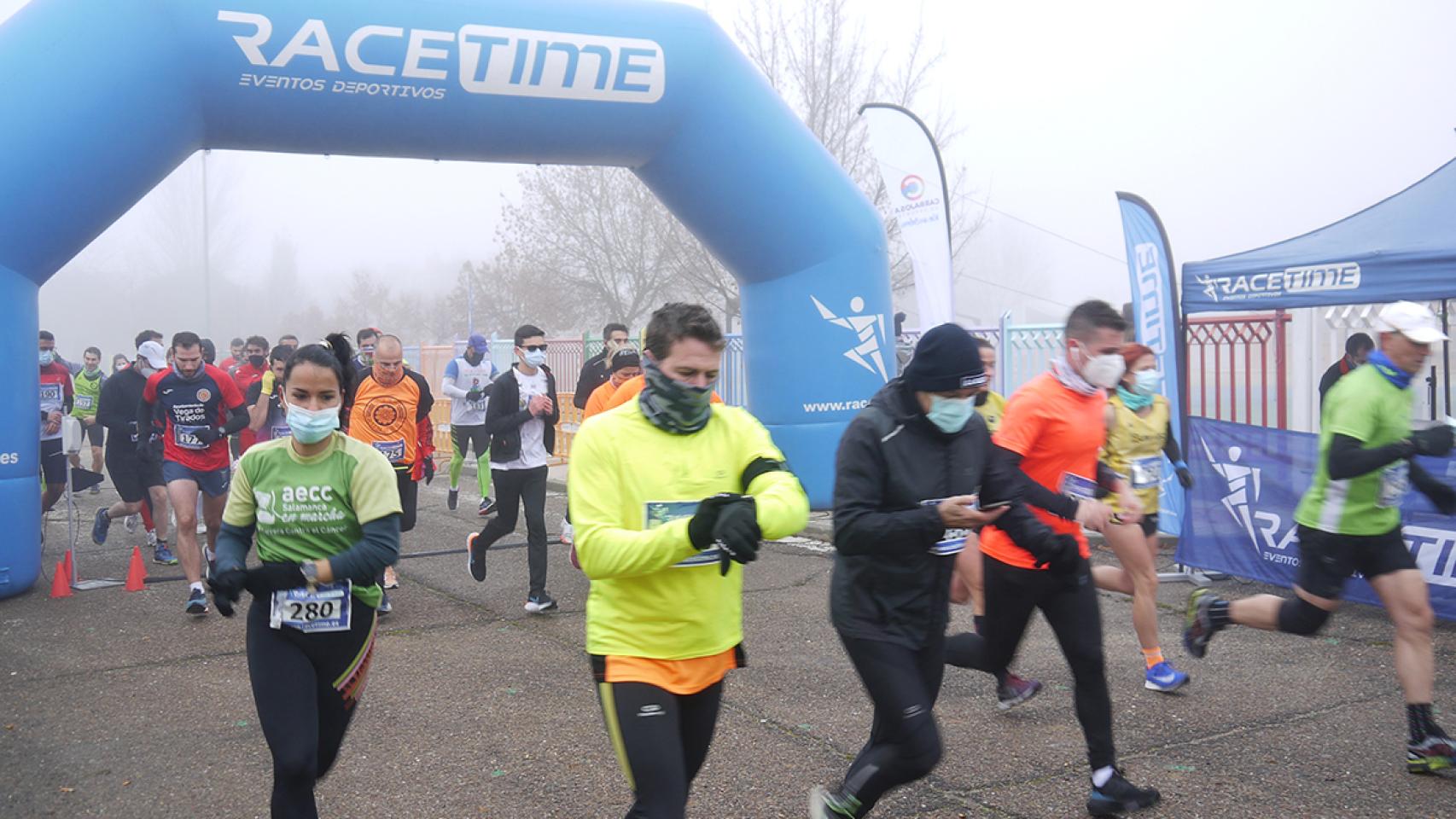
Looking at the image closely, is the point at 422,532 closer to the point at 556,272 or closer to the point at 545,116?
the point at 545,116

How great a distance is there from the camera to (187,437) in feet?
27.8

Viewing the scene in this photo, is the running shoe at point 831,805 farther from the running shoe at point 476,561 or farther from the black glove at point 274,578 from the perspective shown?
the running shoe at point 476,561

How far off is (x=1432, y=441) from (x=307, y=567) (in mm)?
4179

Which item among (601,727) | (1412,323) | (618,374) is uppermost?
(1412,323)

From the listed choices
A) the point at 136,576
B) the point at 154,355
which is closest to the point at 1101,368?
the point at 136,576

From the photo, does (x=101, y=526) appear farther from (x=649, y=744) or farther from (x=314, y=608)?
(x=649, y=744)

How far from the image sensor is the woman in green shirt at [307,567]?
3.37 meters

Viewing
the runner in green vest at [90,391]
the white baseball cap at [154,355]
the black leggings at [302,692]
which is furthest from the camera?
the runner in green vest at [90,391]

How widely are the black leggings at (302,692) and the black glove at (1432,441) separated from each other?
3.97 metres

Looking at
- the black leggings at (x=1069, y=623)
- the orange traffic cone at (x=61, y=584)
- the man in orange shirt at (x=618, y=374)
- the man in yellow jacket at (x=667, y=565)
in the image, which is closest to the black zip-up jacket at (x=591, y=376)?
the man in orange shirt at (x=618, y=374)

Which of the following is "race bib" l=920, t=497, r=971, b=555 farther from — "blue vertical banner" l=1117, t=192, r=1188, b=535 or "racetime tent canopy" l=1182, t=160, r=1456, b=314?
"blue vertical banner" l=1117, t=192, r=1188, b=535

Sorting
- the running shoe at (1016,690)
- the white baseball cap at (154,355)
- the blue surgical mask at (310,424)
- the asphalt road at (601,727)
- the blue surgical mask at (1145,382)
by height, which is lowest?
the asphalt road at (601,727)

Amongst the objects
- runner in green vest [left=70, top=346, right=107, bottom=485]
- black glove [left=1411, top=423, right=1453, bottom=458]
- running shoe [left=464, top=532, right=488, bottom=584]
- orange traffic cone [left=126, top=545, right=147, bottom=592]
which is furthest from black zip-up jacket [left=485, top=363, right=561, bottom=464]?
runner in green vest [left=70, top=346, right=107, bottom=485]

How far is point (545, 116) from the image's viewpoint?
10.1 m
